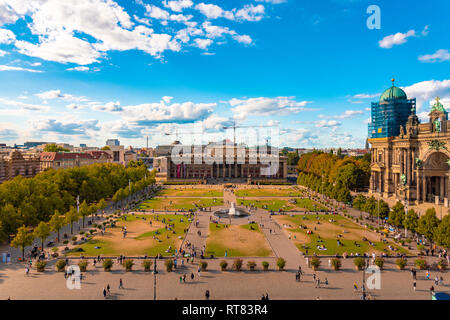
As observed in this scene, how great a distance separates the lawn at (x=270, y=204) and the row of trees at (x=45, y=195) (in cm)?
3711

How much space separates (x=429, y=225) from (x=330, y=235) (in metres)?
15.8

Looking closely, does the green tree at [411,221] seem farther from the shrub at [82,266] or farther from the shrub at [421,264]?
the shrub at [82,266]

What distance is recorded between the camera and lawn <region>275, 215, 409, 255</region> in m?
44.7

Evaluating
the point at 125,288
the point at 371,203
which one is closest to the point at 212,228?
the point at 125,288

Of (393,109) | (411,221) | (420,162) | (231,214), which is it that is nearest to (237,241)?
(231,214)

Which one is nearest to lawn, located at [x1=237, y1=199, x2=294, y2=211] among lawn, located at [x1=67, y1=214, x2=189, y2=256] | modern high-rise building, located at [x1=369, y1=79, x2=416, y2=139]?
lawn, located at [x1=67, y1=214, x2=189, y2=256]

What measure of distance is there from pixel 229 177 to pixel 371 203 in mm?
107944

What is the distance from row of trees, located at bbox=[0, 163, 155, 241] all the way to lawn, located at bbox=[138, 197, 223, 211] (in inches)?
399

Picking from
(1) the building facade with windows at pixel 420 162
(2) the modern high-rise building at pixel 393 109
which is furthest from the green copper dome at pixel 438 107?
(2) the modern high-rise building at pixel 393 109

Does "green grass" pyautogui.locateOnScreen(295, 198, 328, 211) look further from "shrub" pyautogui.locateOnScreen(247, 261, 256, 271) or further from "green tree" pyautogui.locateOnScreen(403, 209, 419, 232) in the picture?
"shrub" pyautogui.locateOnScreen(247, 261, 256, 271)

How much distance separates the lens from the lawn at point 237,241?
141 feet

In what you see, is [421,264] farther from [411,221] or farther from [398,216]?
[398,216]

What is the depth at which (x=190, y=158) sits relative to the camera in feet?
530
